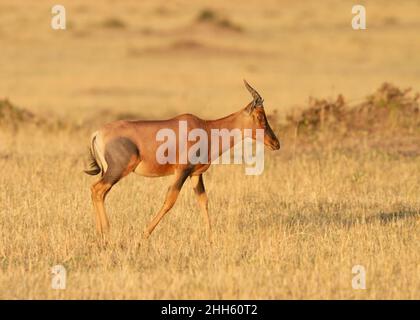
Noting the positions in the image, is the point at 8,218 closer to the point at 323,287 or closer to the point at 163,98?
the point at 323,287

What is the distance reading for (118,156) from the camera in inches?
404

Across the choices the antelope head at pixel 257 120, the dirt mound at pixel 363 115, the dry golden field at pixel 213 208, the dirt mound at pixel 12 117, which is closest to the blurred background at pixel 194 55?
the dry golden field at pixel 213 208

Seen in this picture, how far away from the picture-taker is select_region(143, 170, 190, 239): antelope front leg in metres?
10.2

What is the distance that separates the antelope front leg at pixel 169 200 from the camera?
10250 mm

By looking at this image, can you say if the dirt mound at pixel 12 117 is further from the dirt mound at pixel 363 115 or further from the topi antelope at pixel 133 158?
the topi antelope at pixel 133 158

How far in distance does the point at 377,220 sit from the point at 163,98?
681 inches

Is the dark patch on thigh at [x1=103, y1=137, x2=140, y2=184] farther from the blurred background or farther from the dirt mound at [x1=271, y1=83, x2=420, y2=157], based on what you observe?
the blurred background

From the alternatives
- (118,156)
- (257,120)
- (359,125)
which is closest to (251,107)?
(257,120)

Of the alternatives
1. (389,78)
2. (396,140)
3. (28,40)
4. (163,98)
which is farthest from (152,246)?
(28,40)

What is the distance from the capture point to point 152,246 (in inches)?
397

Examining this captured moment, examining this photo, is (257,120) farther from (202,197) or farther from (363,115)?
(363,115)

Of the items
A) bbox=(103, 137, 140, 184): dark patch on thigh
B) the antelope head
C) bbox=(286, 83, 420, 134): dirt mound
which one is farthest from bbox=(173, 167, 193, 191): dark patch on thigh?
bbox=(286, 83, 420, 134): dirt mound

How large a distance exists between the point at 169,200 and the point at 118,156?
2.06ft

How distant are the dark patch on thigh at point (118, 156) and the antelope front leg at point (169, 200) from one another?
1.54ft
